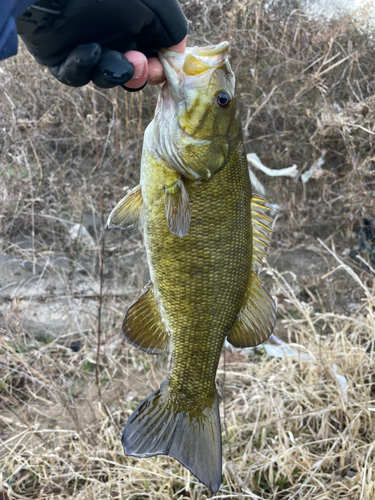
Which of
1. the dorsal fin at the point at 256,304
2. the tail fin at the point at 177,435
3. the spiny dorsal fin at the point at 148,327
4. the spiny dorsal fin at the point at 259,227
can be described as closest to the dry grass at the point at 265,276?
the tail fin at the point at 177,435

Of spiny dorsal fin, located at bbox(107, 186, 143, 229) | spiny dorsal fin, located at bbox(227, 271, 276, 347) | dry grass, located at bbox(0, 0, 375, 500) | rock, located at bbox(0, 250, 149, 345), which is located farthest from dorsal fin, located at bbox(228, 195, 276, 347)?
rock, located at bbox(0, 250, 149, 345)

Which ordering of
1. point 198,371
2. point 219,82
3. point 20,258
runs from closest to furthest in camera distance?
point 219,82 → point 198,371 → point 20,258

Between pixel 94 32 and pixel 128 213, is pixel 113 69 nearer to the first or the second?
pixel 94 32

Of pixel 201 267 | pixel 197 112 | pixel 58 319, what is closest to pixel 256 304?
pixel 201 267

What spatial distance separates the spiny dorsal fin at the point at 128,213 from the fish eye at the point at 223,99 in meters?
0.45

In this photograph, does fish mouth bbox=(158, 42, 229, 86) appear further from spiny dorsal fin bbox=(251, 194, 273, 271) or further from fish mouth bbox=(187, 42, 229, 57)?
spiny dorsal fin bbox=(251, 194, 273, 271)

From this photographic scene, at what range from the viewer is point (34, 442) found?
2760 millimetres

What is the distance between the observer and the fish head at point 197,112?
1271 millimetres

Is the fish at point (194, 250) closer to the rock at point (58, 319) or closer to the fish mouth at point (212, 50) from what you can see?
the fish mouth at point (212, 50)

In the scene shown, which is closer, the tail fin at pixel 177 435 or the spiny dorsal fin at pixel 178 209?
the spiny dorsal fin at pixel 178 209

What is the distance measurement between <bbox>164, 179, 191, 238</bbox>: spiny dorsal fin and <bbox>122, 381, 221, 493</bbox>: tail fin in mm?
713

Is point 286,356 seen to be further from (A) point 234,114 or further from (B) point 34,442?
(A) point 234,114

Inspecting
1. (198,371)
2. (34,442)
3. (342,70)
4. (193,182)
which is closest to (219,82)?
(193,182)

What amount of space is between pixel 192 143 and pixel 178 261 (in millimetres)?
430
